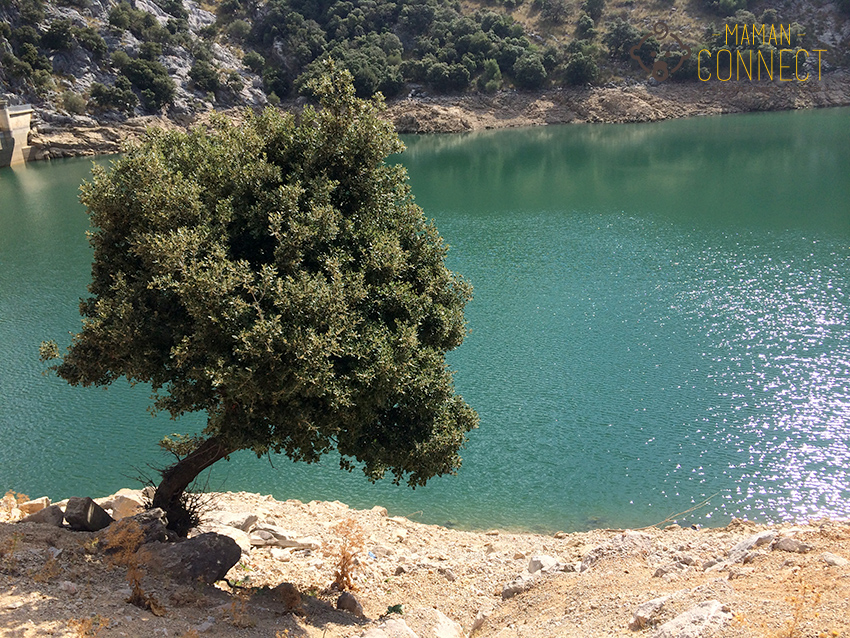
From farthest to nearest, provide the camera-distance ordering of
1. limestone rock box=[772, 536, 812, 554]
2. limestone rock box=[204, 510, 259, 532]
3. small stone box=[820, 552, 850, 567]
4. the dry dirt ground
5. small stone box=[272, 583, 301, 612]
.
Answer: limestone rock box=[204, 510, 259, 532]
limestone rock box=[772, 536, 812, 554]
small stone box=[272, 583, 301, 612]
small stone box=[820, 552, 850, 567]
the dry dirt ground

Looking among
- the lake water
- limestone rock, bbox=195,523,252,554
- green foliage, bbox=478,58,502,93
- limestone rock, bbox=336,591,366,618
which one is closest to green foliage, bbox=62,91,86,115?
the lake water

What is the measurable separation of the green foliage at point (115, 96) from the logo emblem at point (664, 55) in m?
70.4

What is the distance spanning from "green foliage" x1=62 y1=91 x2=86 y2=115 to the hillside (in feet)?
0.57

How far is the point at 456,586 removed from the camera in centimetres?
1326

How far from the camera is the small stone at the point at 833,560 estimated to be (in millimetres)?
10344

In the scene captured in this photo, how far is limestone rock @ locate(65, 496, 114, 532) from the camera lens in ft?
41.5

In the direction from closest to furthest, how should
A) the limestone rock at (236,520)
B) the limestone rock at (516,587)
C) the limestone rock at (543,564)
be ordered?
the limestone rock at (516,587) < the limestone rock at (543,564) < the limestone rock at (236,520)

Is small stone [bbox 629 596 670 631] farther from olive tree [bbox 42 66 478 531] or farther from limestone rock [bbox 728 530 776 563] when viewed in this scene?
olive tree [bbox 42 66 478 531]

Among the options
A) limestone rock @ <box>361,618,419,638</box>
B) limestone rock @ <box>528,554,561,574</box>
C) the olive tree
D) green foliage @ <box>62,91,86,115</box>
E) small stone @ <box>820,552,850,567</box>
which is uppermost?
green foliage @ <box>62,91,86,115</box>

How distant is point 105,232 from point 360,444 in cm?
643

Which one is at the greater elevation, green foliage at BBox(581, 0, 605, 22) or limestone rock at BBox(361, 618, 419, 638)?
green foliage at BBox(581, 0, 605, 22)

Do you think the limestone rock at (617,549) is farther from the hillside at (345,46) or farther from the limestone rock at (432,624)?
the hillside at (345,46)

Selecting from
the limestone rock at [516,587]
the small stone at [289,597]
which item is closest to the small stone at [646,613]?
the limestone rock at [516,587]

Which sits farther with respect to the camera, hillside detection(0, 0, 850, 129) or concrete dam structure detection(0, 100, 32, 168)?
hillside detection(0, 0, 850, 129)
